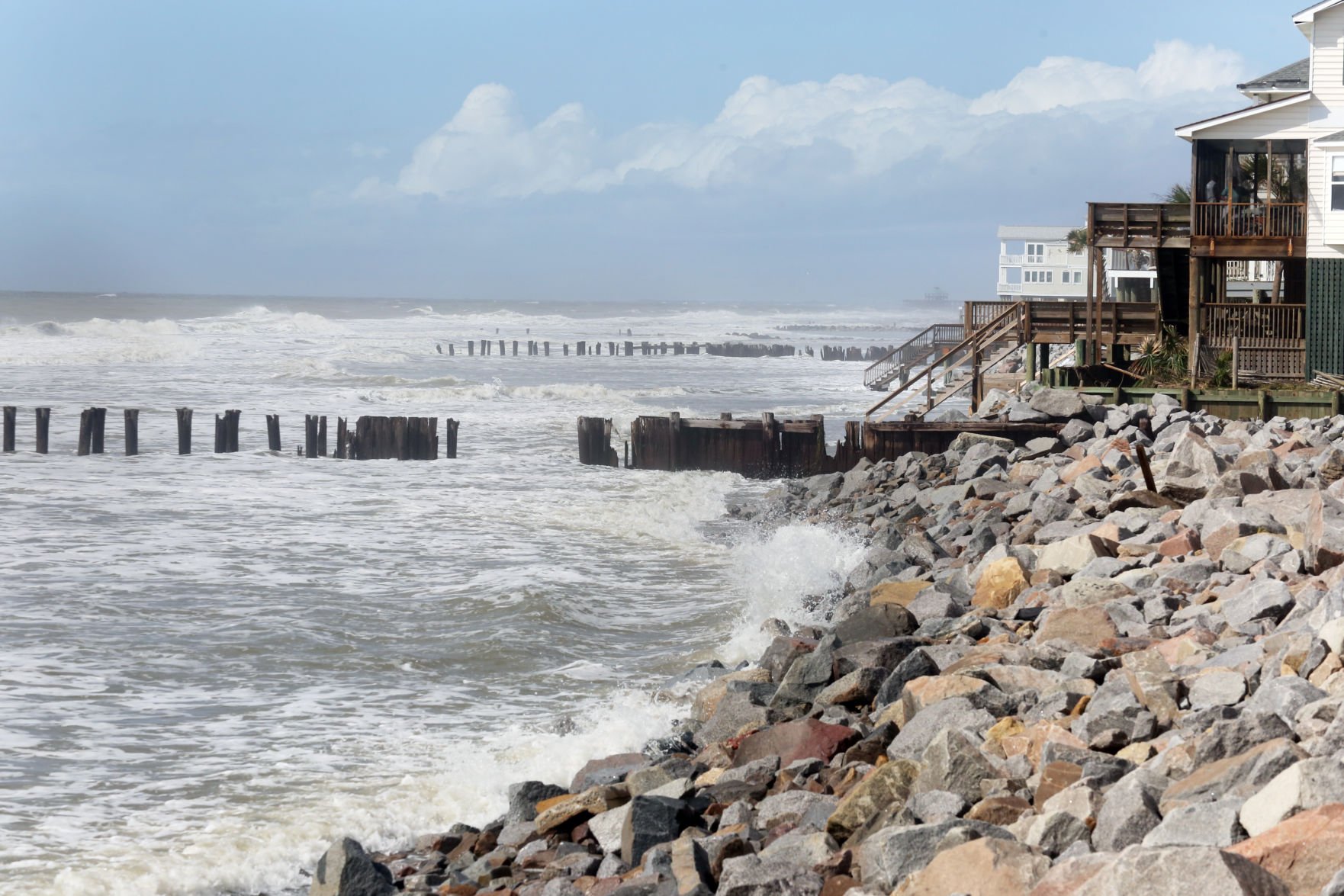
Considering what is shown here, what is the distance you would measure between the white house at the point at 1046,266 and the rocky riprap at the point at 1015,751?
73.3 m

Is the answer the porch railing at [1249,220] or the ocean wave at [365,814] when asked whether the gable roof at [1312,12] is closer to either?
the porch railing at [1249,220]

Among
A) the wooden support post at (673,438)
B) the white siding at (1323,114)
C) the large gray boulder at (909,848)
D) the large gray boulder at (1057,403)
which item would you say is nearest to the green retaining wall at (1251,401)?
the large gray boulder at (1057,403)

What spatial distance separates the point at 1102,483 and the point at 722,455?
12.3 m

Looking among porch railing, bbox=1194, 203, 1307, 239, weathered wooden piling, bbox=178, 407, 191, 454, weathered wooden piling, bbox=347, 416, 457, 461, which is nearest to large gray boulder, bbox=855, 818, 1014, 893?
porch railing, bbox=1194, 203, 1307, 239

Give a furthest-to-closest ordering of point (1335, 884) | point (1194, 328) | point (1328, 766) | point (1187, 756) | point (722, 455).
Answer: point (722, 455)
point (1194, 328)
point (1187, 756)
point (1328, 766)
point (1335, 884)

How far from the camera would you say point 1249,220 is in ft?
88.1

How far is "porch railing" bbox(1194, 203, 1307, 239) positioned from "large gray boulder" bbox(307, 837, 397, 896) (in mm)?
23171

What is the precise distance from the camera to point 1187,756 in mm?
6438

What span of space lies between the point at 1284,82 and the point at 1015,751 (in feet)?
86.8

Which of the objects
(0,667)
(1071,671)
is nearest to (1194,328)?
(1071,671)

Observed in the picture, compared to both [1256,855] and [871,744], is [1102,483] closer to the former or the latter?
[871,744]

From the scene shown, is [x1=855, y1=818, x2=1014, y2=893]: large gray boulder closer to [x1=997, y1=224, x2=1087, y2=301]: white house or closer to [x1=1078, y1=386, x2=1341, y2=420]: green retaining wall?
→ [x1=1078, y1=386, x2=1341, y2=420]: green retaining wall

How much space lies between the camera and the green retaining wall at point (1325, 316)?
24906 mm

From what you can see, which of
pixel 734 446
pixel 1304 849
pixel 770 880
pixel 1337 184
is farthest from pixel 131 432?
pixel 1304 849
